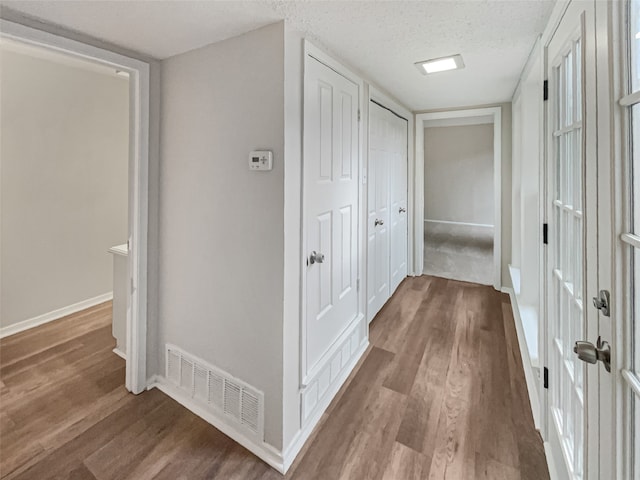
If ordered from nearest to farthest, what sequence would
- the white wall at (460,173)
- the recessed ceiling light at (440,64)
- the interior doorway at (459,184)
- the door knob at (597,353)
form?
the door knob at (597,353), the recessed ceiling light at (440,64), the interior doorway at (459,184), the white wall at (460,173)

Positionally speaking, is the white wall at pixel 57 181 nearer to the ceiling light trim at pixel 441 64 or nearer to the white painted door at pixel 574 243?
the ceiling light trim at pixel 441 64

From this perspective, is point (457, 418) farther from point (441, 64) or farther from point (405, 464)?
point (441, 64)

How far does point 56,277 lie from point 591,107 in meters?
4.11

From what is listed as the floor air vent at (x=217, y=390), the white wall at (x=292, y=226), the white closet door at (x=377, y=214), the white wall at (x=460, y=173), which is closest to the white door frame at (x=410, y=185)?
the white closet door at (x=377, y=214)

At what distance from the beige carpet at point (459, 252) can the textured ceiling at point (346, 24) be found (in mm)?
3036

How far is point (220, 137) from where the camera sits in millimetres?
1729

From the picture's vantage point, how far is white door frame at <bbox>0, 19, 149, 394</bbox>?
1862 millimetres

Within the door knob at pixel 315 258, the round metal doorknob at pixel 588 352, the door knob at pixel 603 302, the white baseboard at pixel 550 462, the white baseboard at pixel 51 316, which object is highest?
the door knob at pixel 315 258

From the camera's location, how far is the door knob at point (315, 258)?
1.78 m

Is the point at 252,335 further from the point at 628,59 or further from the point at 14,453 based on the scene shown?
the point at 628,59

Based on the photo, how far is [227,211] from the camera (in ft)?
5.66

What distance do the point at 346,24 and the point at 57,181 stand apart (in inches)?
121

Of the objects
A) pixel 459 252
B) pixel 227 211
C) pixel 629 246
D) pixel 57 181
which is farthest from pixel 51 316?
pixel 459 252

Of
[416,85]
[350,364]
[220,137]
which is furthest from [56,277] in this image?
[416,85]
